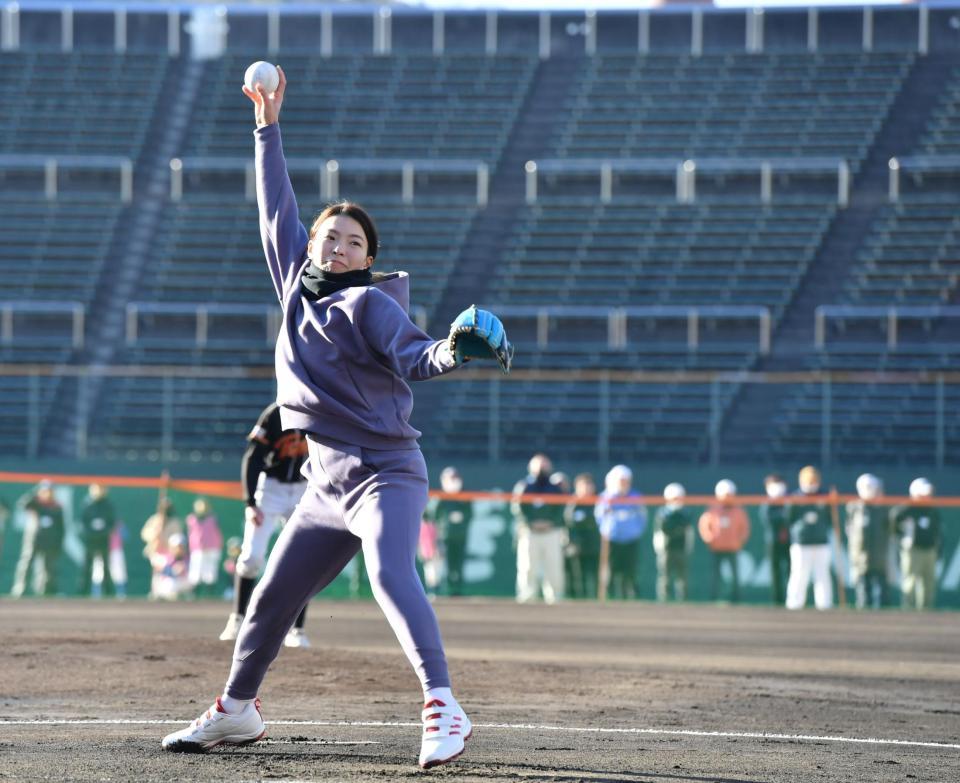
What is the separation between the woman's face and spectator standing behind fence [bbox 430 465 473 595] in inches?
679

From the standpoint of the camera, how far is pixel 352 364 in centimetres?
653

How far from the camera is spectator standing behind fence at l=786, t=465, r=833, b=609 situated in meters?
22.4

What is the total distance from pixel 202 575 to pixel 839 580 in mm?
8482

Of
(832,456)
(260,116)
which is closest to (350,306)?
(260,116)

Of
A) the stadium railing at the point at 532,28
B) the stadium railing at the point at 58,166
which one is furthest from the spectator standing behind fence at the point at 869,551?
the stadium railing at the point at 58,166

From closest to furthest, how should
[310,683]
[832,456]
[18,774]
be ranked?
[18,774] → [310,683] → [832,456]

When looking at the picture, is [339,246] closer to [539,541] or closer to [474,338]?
[474,338]

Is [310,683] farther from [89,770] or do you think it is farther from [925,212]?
[925,212]

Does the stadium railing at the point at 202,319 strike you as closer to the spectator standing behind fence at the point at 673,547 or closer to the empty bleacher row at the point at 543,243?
the empty bleacher row at the point at 543,243

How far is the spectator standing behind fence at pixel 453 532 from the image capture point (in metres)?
24.0

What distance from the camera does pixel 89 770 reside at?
21.1ft

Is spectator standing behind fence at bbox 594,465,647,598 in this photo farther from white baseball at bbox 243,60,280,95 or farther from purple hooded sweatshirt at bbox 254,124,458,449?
purple hooded sweatshirt at bbox 254,124,458,449

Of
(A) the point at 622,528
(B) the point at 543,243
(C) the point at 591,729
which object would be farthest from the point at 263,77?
(B) the point at 543,243

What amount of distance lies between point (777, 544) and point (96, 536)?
919 cm
